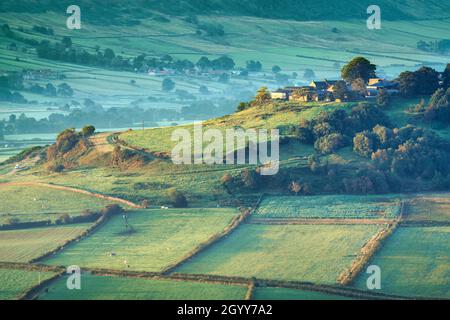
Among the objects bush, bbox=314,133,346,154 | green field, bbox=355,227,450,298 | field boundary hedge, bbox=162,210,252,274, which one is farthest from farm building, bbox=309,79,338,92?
green field, bbox=355,227,450,298

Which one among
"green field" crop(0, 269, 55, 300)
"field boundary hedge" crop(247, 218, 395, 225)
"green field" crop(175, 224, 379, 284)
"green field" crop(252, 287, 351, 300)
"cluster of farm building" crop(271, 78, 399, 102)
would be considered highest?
"cluster of farm building" crop(271, 78, 399, 102)

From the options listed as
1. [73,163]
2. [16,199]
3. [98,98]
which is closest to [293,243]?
[16,199]

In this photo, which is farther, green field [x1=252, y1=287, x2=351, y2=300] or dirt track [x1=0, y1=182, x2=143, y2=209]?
dirt track [x1=0, y1=182, x2=143, y2=209]

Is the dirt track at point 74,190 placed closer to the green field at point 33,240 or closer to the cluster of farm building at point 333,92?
the green field at point 33,240

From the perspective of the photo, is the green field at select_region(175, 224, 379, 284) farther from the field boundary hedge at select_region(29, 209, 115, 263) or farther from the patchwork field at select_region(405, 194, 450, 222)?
the field boundary hedge at select_region(29, 209, 115, 263)

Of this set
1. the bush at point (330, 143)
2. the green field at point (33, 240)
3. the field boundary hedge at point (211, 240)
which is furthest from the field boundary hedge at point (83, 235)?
the bush at point (330, 143)

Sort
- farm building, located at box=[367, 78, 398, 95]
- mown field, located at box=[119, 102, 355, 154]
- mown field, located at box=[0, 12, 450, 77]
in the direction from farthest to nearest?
1. mown field, located at box=[0, 12, 450, 77]
2. farm building, located at box=[367, 78, 398, 95]
3. mown field, located at box=[119, 102, 355, 154]

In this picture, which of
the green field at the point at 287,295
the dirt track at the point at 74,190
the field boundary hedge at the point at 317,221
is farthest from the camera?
the dirt track at the point at 74,190
